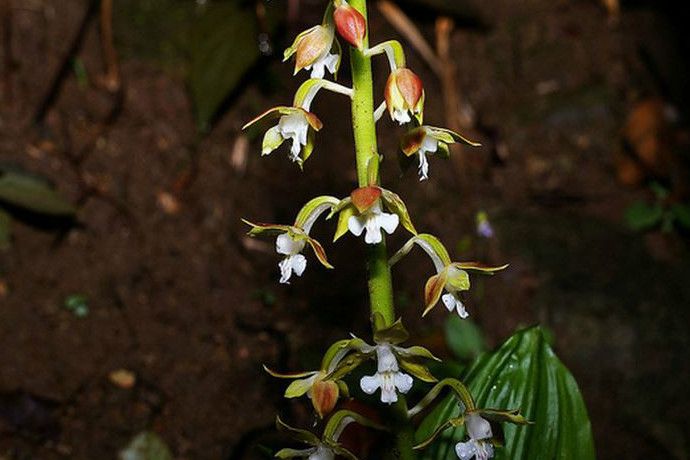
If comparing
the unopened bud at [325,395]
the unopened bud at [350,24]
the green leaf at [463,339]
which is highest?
the unopened bud at [350,24]

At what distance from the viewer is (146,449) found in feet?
9.75

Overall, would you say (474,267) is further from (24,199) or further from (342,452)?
(24,199)

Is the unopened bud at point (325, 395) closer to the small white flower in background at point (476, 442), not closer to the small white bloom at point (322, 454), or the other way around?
the small white bloom at point (322, 454)

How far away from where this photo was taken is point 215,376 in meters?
3.24

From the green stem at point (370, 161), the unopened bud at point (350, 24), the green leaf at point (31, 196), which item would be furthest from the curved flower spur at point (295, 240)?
the green leaf at point (31, 196)

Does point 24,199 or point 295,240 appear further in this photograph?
point 24,199

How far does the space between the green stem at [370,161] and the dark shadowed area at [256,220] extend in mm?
982

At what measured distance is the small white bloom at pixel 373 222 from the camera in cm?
179

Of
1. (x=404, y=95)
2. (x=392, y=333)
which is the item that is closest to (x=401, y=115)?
(x=404, y=95)

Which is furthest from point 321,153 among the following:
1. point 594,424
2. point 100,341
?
point 594,424

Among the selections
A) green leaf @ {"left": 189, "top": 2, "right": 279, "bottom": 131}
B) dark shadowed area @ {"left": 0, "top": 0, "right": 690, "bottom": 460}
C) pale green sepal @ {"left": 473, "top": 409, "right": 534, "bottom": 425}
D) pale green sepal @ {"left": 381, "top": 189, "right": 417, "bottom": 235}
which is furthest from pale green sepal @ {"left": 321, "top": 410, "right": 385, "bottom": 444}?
green leaf @ {"left": 189, "top": 2, "right": 279, "bottom": 131}

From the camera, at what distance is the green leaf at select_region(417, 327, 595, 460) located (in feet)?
7.50

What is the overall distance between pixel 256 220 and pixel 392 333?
189 centimetres

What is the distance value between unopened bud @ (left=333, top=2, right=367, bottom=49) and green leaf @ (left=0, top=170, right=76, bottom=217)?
1898 mm
